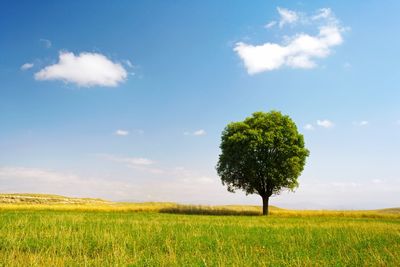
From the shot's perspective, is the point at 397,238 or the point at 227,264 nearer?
the point at 227,264

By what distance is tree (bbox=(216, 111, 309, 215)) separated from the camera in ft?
178

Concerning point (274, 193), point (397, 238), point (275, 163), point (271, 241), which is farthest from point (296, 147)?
point (271, 241)

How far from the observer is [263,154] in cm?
5469

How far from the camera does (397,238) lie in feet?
62.7

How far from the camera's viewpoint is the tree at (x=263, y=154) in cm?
5419

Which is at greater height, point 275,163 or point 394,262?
point 275,163

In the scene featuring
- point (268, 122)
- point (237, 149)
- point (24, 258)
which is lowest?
point (24, 258)

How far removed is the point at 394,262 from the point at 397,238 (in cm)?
841

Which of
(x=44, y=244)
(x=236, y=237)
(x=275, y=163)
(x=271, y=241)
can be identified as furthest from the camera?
(x=275, y=163)

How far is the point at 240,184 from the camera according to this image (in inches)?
2296

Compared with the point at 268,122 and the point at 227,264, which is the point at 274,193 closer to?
the point at 268,122

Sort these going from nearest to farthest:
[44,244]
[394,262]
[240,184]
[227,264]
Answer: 1. [227,264]
2. [394,262]
3. [44,244]
4. [240,184]

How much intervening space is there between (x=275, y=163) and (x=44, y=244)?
144 feet

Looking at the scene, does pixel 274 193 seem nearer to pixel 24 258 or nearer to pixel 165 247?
pixel 165 247
